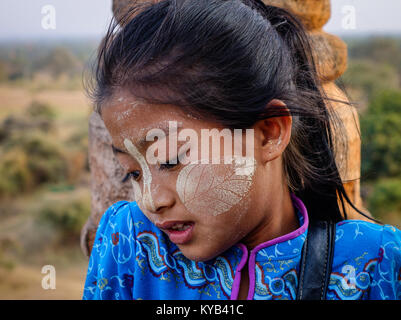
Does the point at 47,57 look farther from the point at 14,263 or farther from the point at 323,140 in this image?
the point at 323,140

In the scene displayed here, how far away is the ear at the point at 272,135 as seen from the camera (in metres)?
1.18

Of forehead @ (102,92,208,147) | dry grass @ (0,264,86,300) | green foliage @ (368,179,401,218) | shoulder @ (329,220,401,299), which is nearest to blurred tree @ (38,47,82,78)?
dry grass @ (0,264,86,300)

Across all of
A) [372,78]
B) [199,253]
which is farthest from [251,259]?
[372,78]

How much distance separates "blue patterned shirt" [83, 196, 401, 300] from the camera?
3.98 ft

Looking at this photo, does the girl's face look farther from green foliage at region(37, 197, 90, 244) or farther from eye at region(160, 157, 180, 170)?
green foliage at region(37, 197, 90, 244)

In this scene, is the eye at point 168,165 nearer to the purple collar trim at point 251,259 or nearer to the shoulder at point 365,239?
the purple collar trim at point 251,259

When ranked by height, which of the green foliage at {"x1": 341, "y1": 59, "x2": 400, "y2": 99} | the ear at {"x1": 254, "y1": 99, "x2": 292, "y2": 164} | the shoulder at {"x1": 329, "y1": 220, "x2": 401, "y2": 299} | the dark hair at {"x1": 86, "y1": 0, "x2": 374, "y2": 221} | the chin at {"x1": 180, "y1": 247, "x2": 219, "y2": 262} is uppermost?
the green foliage at {"x1": 341, "y1": 59, "x2": 400, "y2": 99}

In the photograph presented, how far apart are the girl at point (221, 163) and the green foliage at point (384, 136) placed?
4.72 metres

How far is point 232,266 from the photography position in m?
1.29

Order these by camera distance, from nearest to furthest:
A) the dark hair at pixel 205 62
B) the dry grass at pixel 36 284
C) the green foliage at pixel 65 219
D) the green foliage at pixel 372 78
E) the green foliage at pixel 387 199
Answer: the dark hair at pixel 205 62 < the dry grass at pixel 36 284 < the green foliage at pixel 387 199 < the green foliage at pixel 65 219 < the green foliage at pixel 372 78

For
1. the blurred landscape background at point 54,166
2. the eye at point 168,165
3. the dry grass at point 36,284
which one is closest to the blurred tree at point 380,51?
the blurred landscape background at point 54,166

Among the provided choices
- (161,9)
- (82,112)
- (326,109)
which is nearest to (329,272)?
(326,109)

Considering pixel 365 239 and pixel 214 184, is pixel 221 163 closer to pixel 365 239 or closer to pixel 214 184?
pixel 214 184

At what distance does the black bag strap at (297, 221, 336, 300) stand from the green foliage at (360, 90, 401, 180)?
187 inches
